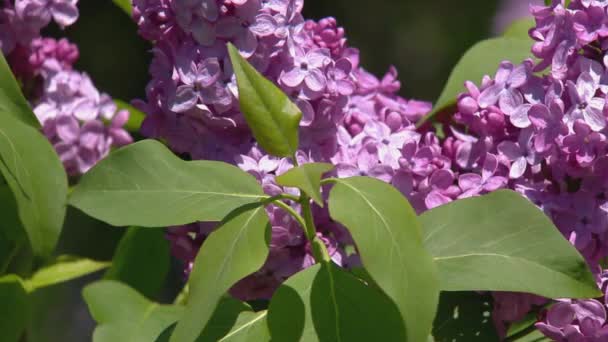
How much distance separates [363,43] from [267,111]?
3.09 m

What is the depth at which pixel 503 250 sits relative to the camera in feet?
2.17

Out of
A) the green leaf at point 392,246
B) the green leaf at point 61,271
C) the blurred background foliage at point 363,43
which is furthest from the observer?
the blurred background foliage at point 363,43

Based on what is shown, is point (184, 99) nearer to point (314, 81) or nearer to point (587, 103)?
point (314, 81)

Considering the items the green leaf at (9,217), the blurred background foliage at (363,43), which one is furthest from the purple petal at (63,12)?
the blurred background foliage at (363,43)

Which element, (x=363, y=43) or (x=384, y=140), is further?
(x=363, y=43)

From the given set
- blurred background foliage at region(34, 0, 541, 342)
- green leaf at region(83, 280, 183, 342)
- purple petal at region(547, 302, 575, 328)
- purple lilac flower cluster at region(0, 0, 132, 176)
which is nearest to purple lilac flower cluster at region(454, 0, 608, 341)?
purple petal at region(547, 302, 575, 328)

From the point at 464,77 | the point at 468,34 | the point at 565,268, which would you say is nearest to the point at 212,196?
the point at 565,268

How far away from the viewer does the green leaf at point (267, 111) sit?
659mm

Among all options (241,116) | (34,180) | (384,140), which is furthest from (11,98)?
(384,140)

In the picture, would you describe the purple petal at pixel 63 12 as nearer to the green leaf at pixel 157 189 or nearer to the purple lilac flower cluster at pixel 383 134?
the purple lilac flower cluster at pixel 383 134

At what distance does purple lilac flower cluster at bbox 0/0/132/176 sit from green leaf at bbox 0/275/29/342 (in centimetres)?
14

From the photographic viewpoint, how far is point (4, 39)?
88 cm

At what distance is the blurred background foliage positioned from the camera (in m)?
2.95

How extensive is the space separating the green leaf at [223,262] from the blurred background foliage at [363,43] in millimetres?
2108
